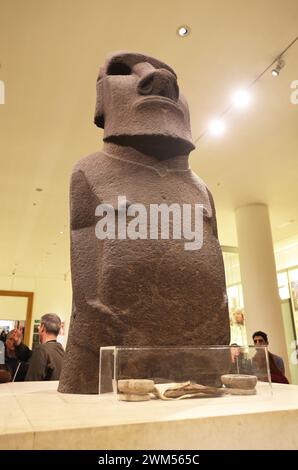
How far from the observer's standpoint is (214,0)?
139 inches

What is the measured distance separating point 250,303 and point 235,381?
5.20 meters

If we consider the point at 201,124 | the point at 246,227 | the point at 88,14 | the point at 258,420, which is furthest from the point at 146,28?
the point at 246,227

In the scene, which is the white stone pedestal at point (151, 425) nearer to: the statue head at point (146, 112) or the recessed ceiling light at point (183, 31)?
the statue head at point (146, 112)

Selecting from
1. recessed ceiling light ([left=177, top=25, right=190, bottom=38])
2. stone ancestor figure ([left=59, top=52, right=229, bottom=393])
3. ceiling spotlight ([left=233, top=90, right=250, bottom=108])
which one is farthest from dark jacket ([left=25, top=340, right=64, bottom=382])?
ceiling spotlight ([left=233, top=90, right=250, bottom=108])

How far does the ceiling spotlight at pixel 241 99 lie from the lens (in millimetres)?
4598

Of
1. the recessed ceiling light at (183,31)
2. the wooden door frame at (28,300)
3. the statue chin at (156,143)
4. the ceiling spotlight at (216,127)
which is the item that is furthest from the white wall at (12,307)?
the statue chin at (156,143)

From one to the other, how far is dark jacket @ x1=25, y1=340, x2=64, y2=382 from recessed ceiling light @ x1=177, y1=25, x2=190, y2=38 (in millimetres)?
2900

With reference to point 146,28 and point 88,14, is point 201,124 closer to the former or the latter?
point 146,28

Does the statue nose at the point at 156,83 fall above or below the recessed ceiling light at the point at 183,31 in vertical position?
below

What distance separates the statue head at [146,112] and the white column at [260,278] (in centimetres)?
493

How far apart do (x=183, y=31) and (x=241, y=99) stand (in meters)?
1.18

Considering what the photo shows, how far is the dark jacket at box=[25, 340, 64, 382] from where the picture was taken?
10.2 ft

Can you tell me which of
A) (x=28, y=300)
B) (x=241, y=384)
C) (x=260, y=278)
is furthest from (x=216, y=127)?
(x=28, y=300)

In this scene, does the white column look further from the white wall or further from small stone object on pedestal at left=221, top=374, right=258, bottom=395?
the white wall
